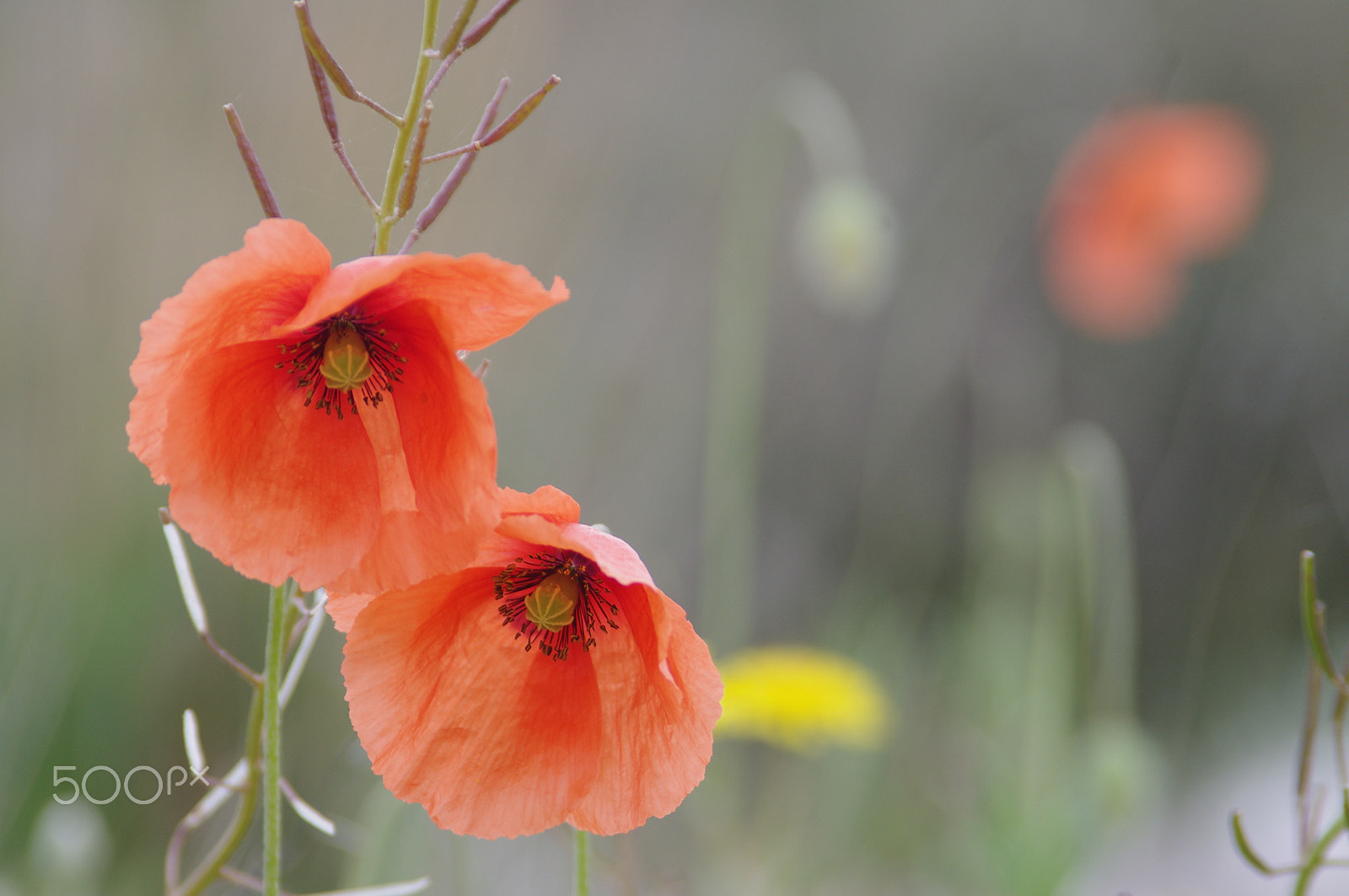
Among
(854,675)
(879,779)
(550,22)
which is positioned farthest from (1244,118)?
(854,675)

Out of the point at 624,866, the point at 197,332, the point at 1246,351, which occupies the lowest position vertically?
the point at 1246,351

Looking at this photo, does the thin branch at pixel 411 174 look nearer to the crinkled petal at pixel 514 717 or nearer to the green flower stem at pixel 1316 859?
the crinkled petal at pixel 514 717

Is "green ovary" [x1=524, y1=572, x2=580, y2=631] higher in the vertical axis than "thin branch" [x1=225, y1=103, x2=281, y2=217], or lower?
Answer: lower

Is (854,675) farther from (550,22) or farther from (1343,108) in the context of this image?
(1343,108)

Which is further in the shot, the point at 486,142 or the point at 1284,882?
the point at 1284,882

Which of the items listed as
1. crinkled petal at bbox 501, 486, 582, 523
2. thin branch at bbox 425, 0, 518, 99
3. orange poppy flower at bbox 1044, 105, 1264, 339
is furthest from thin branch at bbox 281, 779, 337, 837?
orange poppy flower at bbox 1044, 105, 1264, 339

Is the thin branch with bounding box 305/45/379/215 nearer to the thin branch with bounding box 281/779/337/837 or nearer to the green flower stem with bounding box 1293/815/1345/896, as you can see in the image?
the thin branch with bounding box 281/779/337/837
